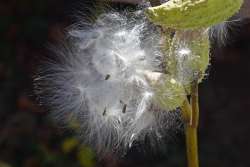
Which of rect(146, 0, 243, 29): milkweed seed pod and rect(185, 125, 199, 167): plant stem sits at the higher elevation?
rect(146, 0, 243, 29): milkweed seed pod

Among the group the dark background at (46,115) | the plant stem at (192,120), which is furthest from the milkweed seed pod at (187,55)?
the dark background at (46,115)

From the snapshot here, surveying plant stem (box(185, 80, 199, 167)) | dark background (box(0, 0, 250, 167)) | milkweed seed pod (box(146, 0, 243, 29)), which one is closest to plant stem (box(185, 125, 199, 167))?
plant stem (box(185, 80, 199, 167))

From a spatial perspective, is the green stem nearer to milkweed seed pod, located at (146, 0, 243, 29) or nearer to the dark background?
milkweed seed pod, located at (146, 0, 243, 29)

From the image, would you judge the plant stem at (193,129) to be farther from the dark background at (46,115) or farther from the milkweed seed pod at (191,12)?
the dark background at (46,115)

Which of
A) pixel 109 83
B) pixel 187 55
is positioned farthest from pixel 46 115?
pixel 187 55

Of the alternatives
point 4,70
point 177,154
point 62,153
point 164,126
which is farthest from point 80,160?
point 164,126
